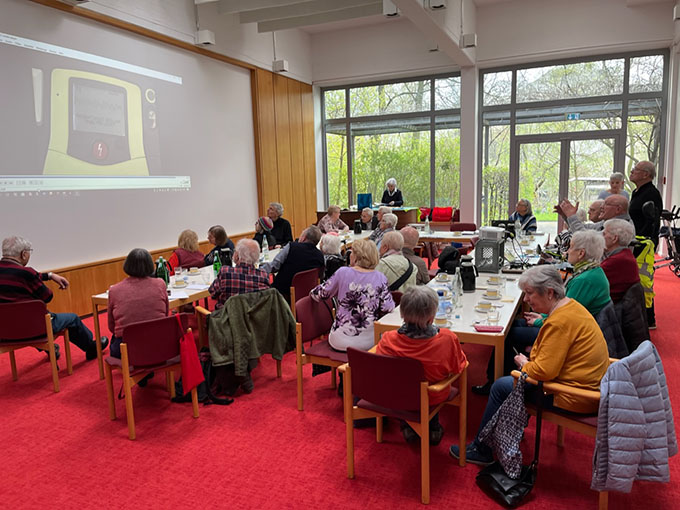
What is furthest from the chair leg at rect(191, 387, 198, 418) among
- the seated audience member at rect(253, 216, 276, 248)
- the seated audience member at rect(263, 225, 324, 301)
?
the seated audience member at rect(253, 216, 276, 248)

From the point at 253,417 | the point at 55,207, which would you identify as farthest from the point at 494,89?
the point at 253,417

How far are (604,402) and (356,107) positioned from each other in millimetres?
10661

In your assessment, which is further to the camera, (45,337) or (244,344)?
(45,337)

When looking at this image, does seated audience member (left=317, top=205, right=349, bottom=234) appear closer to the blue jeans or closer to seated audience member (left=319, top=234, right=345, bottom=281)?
seated audience member (left=319, top=234, right=345, bottom=281)

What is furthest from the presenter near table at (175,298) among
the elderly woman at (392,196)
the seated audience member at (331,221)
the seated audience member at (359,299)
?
the elderly woman at (392,196)

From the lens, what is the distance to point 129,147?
23.0 ft

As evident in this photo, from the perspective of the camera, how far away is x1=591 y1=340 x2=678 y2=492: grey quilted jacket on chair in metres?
2.16

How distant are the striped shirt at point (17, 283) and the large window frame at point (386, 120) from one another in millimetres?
8903

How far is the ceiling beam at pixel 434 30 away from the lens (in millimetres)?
6559

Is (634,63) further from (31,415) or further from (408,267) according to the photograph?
(31,415)

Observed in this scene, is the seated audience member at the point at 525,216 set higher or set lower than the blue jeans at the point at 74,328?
higher

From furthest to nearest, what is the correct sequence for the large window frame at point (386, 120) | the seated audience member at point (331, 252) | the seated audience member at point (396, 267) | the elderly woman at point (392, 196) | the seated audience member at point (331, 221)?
the large window frame at point (386, 120) < the elderly woman at point (392, 196) < the seated audience member at point (331, 221) < the seated audience member at point (331, 252) < the seated audience member at point (396, 267)

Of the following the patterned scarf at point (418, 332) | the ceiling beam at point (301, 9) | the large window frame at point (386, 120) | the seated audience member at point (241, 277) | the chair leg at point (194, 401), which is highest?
the ceiling beam at point (301, 9)

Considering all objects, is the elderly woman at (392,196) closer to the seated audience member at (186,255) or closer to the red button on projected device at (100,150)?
the red button on projected device at (100,150)
